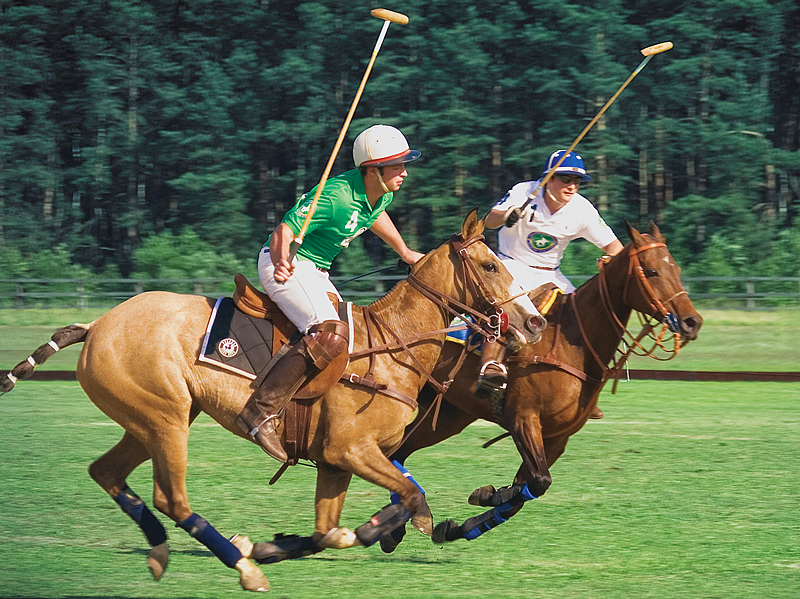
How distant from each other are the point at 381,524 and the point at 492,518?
1.21m

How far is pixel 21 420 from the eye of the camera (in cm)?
1008

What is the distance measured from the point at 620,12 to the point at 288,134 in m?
→ 10.3

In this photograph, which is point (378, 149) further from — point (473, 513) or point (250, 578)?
point (473, 513)

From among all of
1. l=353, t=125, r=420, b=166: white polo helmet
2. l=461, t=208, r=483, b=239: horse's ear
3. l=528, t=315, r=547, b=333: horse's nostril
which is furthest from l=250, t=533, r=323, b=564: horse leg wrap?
l=353, t=125, r=420, b=166: white polo helmet

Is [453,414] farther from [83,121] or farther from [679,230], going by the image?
[83,121]

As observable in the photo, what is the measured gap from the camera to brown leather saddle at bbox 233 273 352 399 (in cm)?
476

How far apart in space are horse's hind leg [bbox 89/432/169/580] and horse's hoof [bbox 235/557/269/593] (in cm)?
48

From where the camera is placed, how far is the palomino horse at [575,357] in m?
5.95

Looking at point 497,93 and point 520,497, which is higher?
point 520,497

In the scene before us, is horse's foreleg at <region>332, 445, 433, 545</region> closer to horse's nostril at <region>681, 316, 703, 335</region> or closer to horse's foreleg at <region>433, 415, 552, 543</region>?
horse's foreleg at <region>433, 415, 552, 543</region>

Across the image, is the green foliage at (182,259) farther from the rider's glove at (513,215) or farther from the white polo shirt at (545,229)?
the rider's glove at (513,215)

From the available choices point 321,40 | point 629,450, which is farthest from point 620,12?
point 629,450

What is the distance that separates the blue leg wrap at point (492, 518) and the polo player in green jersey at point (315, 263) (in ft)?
4.82

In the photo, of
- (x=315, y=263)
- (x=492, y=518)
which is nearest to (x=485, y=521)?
(x=492, y=518)
